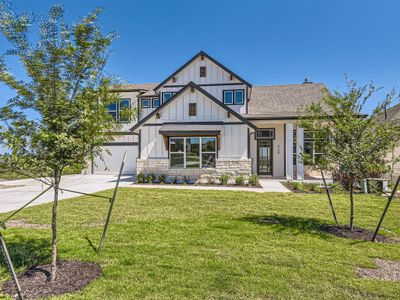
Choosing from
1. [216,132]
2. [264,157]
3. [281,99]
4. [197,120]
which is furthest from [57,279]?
[281,99]

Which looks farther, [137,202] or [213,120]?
[213,120]

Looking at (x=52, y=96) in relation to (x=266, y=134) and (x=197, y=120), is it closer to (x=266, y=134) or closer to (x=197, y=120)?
(x=197, y=120)

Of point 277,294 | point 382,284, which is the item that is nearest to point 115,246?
point 277,294

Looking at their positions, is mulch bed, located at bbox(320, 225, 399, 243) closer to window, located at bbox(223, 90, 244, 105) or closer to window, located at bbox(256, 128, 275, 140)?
window, located at bbox(256, 128, 275, 140)

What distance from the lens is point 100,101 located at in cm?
359

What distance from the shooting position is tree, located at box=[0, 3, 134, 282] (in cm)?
327

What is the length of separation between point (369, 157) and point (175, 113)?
1183 cm

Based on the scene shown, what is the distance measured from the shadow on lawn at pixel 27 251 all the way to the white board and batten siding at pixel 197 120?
10557 mm

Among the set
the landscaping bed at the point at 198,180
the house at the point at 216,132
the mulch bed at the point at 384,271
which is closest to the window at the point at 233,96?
the house at the point at 216,132

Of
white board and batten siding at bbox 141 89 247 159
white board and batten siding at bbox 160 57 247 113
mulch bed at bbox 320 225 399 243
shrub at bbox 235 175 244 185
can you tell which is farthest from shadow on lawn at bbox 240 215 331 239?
white board and batten siding at bbox 160 57 247 113

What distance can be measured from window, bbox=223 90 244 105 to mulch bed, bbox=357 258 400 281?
15114 mm

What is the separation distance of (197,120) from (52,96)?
12448 millimetres

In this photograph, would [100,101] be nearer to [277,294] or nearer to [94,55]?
[94,55]

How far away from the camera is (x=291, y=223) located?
670 cm
